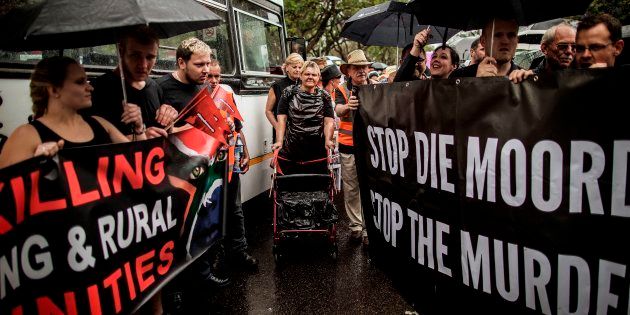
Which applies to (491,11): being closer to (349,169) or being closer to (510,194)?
(510,194)

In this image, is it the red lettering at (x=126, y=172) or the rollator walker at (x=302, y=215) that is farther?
the rollator walker at (x=302, y=215)

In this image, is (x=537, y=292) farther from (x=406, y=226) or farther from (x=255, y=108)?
(x=255, y=108)

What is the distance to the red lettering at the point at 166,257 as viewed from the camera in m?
2.59

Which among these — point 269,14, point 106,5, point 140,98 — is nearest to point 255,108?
point 269,14

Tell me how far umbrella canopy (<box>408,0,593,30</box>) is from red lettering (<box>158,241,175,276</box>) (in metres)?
2.32

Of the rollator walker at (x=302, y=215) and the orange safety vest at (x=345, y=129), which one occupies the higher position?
the orange safety vest at (x=345, y=129)

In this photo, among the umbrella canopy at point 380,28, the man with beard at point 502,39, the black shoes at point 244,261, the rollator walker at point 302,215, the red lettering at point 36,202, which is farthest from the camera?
the umbrella canopy at point 380,28

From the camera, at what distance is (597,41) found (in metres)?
2.51

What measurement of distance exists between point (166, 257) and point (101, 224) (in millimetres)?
533

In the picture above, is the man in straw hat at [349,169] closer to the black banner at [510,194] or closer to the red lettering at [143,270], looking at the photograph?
the black banner at [510,194]

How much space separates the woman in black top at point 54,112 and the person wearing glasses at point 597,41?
2.82 metres

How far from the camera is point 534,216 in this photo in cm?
183

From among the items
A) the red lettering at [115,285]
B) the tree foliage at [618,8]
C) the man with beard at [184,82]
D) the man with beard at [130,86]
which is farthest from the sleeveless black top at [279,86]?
the tree foliage at [618,8]

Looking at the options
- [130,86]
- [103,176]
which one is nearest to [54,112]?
[103,176]
